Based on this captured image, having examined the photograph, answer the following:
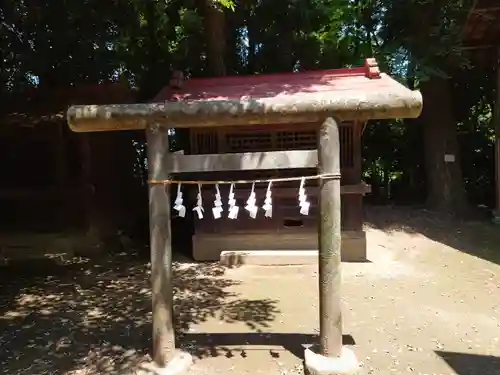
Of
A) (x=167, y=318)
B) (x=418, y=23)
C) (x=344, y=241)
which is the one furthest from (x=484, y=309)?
(x=418, y=23)

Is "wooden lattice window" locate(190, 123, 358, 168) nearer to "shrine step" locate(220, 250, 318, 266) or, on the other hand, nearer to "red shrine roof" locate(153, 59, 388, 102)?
"red shrine roof" locate(153, 59, 388, 102)

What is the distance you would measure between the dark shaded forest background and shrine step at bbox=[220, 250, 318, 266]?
416cm

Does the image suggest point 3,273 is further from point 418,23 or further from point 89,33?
point 418,23

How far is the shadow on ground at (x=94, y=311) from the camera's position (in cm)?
498

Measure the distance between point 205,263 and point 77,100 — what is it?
4.07m

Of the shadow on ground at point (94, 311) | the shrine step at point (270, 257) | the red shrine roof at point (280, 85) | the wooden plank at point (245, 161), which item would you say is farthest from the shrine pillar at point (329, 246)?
the shrine step at point (270, 257)

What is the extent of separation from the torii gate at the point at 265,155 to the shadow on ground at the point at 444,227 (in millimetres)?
5437

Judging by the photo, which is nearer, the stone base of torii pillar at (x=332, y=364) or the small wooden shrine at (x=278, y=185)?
the stone base of torii pillar at (x=332, y=364)

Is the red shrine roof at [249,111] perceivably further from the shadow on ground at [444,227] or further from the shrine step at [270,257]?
the shadow on ground at [444,227]

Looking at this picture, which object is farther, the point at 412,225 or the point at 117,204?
the point at 117,204

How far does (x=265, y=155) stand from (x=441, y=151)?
354 inches

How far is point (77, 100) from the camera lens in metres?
9.27

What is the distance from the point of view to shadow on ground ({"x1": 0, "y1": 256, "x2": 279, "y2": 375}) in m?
4.98

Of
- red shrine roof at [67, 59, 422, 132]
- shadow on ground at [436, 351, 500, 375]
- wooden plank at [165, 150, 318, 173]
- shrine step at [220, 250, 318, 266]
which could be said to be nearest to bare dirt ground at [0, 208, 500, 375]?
shadow on ground at [436, 351, 500, 375]
